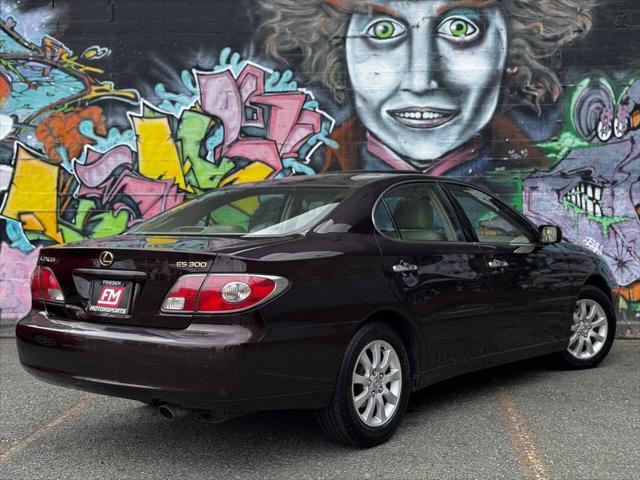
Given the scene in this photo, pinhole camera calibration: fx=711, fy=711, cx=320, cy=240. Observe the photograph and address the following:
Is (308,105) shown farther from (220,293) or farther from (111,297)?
(220,293)

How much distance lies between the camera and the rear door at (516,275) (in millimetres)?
4883

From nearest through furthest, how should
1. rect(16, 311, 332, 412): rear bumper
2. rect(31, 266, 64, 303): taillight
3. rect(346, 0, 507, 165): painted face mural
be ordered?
rect(16, 311, 332, 412): rear bumper < rect(31, 266, 64, 303): taillight < rect(346, 0, 507, 165): painted face mural

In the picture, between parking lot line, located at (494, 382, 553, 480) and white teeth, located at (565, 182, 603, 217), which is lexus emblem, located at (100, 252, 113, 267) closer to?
parking lot line, located at (494, 382, 553, 480)

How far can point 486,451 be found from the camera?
13.0 feet

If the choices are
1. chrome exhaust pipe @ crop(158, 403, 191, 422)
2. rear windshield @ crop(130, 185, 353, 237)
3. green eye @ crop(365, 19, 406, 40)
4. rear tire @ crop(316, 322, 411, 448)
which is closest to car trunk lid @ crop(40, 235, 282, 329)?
rear windshield @ crop(130, 185, 353, 237)

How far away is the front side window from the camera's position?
5035 mm

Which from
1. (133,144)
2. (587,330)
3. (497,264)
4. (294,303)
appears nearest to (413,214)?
(497,264)

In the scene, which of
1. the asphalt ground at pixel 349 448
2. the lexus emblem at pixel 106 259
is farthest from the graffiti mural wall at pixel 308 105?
the lexus emblem at pixel 106 259

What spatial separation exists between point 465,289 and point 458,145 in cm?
419

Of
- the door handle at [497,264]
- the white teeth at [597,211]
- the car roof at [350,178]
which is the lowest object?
the white teeth at [597,211]

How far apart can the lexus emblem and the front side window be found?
2426 mm

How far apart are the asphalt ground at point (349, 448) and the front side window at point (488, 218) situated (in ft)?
3.78

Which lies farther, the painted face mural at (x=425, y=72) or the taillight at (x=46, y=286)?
the painted face mural at (x=425, y=72)

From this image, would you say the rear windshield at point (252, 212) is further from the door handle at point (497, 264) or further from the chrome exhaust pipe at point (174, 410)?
the door handle at point (497, 264)
